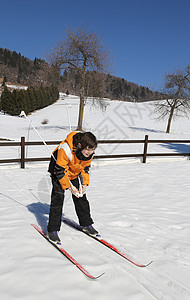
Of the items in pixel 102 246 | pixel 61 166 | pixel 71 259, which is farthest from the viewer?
pixel 102 246

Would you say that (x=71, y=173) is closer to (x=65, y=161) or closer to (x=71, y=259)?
(x=65, y=161)

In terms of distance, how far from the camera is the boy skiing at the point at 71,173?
9.08 feet

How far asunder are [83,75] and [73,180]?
65.5ft

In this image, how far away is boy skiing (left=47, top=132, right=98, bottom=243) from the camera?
277cm

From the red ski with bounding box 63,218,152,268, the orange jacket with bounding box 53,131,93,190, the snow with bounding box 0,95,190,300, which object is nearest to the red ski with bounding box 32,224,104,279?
the snow with bounding box 0,95,190,300

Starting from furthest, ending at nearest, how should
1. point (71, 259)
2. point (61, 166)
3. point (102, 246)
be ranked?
point (102, 246), point (61, 166), point (71, 259)

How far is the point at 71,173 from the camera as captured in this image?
123 inches

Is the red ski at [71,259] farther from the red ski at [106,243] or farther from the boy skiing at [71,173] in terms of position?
the red ski at [106,243]

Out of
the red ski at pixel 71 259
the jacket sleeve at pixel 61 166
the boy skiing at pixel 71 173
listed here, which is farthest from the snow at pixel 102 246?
the jacket sleeve at pixel 61 166

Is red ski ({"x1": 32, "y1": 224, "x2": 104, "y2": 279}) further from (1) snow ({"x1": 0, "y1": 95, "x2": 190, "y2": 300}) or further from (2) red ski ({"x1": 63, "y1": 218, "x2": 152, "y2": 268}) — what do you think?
(2) red ski ({"x1": 63, "y1": 218, "x2": 152, "y2": 268})

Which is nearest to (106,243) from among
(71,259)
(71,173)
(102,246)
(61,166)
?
(102,246)

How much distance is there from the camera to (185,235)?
12.0ft

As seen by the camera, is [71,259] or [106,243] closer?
[71,259]

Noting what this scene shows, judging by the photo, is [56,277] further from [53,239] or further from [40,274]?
[53,239]
